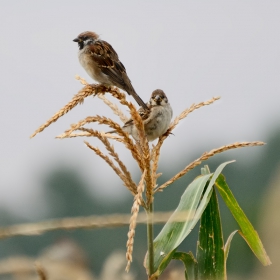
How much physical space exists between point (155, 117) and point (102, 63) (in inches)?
18.8

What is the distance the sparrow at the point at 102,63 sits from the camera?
3.85 m

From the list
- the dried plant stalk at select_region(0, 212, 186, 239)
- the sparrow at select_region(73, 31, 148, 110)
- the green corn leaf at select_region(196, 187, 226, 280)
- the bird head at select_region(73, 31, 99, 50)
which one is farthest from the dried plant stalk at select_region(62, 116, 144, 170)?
the bird head at select_region(73, 31, 99, 50)

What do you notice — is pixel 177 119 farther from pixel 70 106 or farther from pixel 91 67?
pixel 91 67

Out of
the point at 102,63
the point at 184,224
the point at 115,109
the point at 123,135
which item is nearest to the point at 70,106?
the point at 123,135

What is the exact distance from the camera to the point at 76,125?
149cm

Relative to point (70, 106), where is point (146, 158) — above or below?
below

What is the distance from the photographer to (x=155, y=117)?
13.8 ft

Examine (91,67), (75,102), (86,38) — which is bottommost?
(75,102)

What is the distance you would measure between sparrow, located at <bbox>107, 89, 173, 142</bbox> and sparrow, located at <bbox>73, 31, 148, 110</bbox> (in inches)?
6.1

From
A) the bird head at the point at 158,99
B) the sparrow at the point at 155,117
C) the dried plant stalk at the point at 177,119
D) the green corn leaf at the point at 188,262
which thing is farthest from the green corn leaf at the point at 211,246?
the bird head at the point at 158,99

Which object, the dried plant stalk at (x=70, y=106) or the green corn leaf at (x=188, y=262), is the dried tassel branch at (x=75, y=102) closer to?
the dried plant stalk at (x=70, y=106)

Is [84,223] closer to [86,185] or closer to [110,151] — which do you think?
[110,151]

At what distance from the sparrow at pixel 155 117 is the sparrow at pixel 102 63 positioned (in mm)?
155

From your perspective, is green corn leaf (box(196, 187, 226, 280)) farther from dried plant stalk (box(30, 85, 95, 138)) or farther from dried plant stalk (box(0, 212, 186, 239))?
dried plant stalk (box(0, 212, 186, 239))
